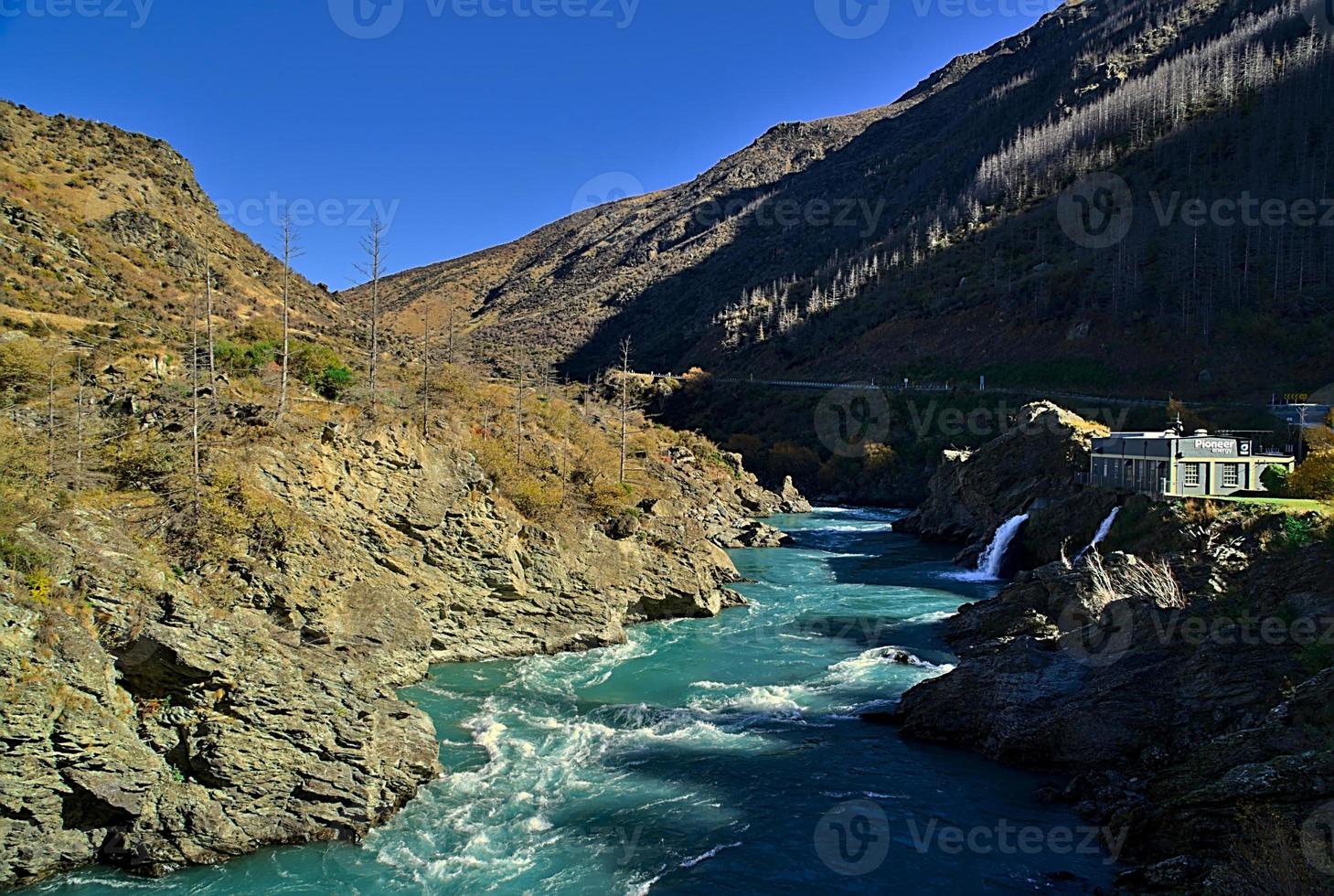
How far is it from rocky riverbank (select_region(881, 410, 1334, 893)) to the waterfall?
14462 millimetres

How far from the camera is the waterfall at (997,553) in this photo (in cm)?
4041

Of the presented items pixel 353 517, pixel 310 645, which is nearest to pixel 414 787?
pixel 310 645

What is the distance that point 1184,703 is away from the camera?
1597 cm

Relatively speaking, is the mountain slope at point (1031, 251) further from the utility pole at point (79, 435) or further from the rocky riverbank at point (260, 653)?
the utility pole at point (79, 435)

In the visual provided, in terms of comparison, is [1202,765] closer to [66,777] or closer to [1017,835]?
[1017,835]

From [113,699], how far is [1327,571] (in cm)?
2417

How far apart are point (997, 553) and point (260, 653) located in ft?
119

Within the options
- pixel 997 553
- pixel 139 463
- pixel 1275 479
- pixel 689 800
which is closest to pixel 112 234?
pixel 139 463

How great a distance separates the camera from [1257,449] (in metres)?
44.6

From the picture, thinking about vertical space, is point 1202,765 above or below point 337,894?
above

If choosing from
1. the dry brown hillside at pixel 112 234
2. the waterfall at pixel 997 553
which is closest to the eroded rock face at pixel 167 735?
the dry brown hillside at pixel 112 234

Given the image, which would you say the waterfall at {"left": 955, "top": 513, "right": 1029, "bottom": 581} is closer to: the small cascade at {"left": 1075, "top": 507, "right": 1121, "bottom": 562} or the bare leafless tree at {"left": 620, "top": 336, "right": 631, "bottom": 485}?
the small cascade at {"left": 1075, "top": 507, "right": 1121, "bottom": 562}

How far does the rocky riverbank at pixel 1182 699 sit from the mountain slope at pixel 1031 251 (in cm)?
5214

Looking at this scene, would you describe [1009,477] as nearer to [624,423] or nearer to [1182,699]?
[624,423]
